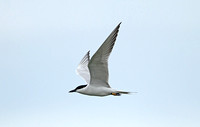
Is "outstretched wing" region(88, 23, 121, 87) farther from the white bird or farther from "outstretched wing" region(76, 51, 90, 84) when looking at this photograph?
"outstretched wing" region(76, 51, 90, 84)

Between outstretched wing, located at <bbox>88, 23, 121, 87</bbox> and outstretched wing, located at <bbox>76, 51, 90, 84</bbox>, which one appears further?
outstretched wing, located at <bbox>76, 51, 90, 84</bbox>

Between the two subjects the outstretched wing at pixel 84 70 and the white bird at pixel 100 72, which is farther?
the outstretched wing at pixel 84 70

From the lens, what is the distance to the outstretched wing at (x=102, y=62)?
15250mm

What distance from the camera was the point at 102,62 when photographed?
617 inches

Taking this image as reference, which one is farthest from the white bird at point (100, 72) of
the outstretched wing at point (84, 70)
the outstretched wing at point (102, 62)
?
the outstretched wing at point (84, 70)

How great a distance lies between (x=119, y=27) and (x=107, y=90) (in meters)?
2.35

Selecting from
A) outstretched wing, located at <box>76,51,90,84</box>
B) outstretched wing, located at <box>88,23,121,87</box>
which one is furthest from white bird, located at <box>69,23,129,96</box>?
outstretched wing, located at <box>76,51,90,84</box>

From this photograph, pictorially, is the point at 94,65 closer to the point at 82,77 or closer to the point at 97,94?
the point at 97,94

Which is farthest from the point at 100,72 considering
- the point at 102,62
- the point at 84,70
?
the point at 84,70

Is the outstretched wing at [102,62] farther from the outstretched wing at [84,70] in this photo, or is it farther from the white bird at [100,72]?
the outstretched wing at [84,70]

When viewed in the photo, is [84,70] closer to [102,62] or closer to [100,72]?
[100,72]

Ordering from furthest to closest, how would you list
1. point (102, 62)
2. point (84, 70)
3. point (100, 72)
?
point (84, 70) → point (100, 72) → point (102, 62)

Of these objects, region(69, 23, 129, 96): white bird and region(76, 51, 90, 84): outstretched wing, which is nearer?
region(69, 23, 129, 96): white bird

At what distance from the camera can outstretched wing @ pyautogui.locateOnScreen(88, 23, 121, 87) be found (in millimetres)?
15250
